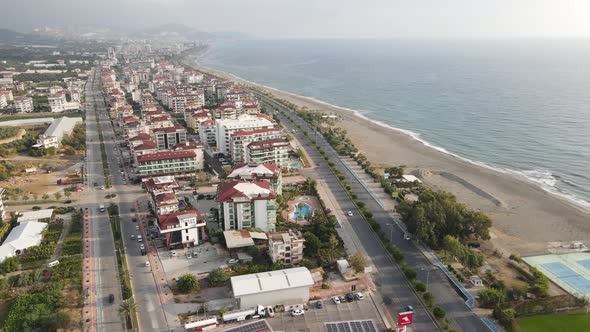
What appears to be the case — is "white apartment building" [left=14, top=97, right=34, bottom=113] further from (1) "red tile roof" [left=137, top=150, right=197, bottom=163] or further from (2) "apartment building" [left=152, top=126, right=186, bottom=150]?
(1) "red tile roof" [left=137, top=150, right=197, bottom=163]

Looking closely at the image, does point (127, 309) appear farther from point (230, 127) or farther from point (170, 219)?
point (230, 127)

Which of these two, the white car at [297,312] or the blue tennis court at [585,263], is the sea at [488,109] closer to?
the blue tennis court at [585,263]

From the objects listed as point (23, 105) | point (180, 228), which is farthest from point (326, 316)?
point (23, 105)

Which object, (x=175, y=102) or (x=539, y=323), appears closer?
(x=539, y=323)

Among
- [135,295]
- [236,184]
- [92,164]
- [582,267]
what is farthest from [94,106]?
[582,267]

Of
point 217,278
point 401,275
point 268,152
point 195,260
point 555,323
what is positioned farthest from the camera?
point 268,152

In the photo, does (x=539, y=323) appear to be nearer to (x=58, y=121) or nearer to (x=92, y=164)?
(x=92, y=164)
